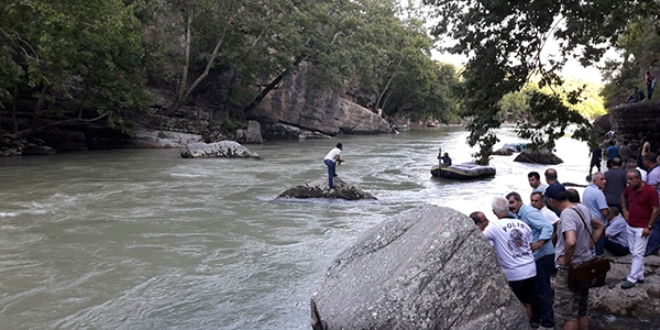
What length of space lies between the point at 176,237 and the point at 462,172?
42.3ft

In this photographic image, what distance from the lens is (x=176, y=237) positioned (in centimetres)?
1087

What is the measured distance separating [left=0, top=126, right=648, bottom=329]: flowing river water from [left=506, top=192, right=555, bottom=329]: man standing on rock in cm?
279

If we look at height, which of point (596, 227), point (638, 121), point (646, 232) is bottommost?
point (646, 232)

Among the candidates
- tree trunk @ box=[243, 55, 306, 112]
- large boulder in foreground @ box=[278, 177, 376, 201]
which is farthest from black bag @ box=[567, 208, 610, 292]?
tree trunk @ box=[243, 55, 306, 112]

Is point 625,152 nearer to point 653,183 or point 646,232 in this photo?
point 653,183

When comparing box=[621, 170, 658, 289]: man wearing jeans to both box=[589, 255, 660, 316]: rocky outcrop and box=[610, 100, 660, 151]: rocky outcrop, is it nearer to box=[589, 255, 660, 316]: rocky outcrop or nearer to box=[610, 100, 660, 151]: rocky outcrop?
box=[589, 255, 660, 316]: rocky outcrop

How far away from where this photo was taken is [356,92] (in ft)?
195

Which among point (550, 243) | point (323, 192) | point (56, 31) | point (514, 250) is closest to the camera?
point (514, 250)

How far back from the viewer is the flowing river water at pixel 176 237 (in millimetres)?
7074

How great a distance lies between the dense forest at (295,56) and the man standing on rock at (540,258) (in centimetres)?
183

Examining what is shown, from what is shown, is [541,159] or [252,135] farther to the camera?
[252,135]

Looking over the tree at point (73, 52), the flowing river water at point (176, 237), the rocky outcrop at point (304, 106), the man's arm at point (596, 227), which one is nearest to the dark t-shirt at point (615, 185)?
the man's arm at point (596, 227)

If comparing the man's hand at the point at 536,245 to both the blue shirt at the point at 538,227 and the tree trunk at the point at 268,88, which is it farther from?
the tree trunk at the point at 268,88

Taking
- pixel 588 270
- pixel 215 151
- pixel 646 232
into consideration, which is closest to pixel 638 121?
pixel 646 232
